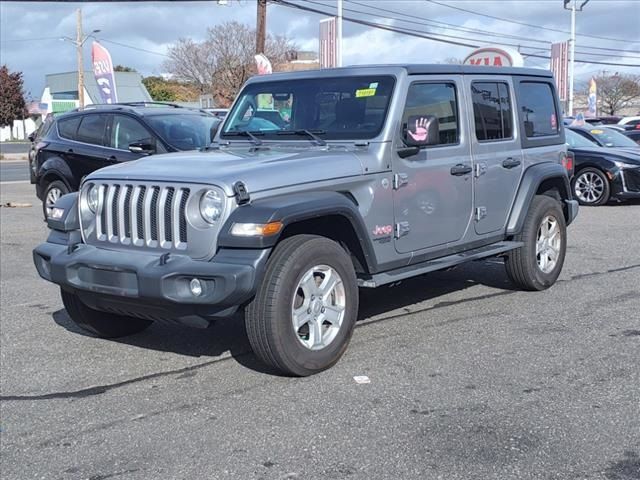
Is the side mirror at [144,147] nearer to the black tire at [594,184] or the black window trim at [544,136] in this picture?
the black window trim at [544,136]

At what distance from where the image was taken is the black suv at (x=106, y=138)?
10234mm

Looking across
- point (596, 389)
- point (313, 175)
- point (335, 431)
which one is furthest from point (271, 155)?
point (596, 389)

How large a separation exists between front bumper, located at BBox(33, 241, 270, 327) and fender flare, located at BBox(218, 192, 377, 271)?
84 millimetres

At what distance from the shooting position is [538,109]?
24.0 feet

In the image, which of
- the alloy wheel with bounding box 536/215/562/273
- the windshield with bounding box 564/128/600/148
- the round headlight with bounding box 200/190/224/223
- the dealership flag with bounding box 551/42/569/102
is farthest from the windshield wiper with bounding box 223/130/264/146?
the dealership flag with bounding box 551/42/569/102

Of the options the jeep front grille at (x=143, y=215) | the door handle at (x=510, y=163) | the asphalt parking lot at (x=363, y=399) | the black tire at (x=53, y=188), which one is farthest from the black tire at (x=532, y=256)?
the black tire at (x=53, y=188)

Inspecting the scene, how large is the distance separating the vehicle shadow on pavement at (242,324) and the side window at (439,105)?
4.75 ft

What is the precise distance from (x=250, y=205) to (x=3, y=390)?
1.96 meters

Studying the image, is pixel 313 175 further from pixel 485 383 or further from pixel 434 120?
pixel 485 383

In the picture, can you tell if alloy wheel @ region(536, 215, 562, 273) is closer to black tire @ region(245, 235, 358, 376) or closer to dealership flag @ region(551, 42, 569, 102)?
black tire @ region(245, 235, 358, 376)

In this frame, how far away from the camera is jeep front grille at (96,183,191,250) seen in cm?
468

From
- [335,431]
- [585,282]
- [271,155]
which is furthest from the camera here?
[585,282]

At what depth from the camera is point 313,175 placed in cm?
493

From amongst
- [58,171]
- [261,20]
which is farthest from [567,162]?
[261,20]
